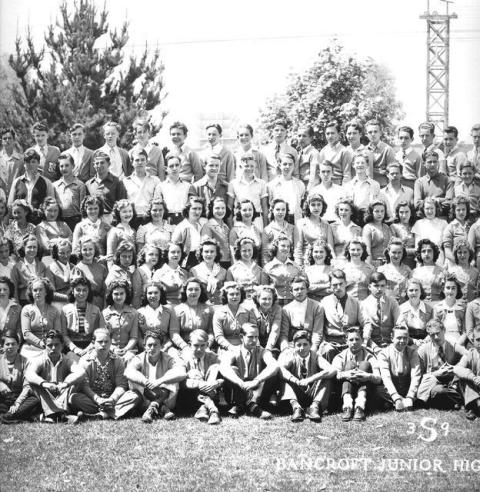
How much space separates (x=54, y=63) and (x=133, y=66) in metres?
1.90

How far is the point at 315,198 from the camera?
10047mm

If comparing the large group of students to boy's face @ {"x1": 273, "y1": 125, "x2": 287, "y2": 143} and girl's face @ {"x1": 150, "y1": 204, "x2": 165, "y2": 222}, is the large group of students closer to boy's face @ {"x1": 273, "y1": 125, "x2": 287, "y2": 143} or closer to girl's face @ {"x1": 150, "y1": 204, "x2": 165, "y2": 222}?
girl's face @ {"x1": 150, "y1": 204, "x2": 165, "y2": 222}

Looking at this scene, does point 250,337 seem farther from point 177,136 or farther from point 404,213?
point 177,136

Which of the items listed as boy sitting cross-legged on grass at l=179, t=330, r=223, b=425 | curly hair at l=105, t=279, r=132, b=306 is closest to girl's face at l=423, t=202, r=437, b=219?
boy sitting cross-legged on grass at l=179, t=330, r=223, b=425

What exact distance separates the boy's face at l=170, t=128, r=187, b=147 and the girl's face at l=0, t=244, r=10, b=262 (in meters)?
3.00

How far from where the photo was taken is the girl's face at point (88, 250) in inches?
369

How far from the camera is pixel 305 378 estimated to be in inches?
341

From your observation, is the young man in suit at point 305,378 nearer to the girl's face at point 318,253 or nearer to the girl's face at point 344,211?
the girl's face at point 318,253

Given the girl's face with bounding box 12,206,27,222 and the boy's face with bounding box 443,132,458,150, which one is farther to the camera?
the boy's face with bounding box 443,132,458,150

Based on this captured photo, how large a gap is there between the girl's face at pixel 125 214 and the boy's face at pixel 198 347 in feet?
6.75

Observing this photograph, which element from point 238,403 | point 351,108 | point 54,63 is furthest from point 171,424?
point 351,108

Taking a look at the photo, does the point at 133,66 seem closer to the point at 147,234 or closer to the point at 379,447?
the point at 147,234

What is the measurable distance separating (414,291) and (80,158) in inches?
197

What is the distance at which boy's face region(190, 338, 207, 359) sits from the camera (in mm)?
8711
